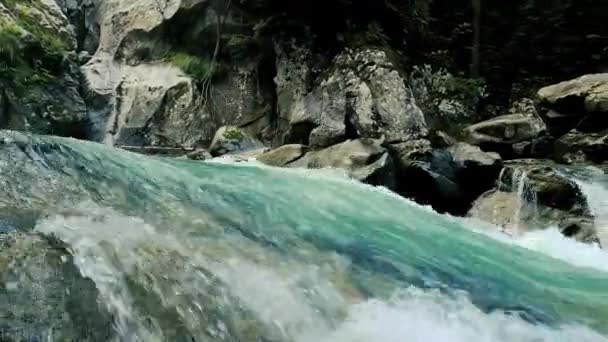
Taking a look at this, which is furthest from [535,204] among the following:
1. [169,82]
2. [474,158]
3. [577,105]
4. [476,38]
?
[169,82]

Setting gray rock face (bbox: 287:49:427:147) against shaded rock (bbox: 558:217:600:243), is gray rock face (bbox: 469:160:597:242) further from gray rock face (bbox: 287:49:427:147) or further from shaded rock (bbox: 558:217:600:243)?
gray rock face (bbox: 287:49:427:147)

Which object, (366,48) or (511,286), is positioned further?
(366,48)

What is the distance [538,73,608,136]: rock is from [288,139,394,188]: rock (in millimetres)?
3863

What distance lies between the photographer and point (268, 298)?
2.95 m

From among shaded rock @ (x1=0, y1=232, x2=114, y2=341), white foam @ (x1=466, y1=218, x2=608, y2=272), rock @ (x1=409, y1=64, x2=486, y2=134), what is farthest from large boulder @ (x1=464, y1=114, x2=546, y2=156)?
shaded rock @ (x1=0, y1=232, x2=114, y2=341)

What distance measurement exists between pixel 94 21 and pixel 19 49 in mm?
3973

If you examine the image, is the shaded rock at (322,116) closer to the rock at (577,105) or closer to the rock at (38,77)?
the rock at (577,105)

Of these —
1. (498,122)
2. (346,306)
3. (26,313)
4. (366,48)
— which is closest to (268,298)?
(346,306)

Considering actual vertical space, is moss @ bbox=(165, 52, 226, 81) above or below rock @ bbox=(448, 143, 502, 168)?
above

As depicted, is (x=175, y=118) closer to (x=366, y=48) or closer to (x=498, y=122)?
(x=366, y=48)

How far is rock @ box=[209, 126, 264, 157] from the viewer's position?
36.3ft

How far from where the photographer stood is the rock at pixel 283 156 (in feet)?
29.8

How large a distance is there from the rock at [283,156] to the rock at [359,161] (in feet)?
0.56

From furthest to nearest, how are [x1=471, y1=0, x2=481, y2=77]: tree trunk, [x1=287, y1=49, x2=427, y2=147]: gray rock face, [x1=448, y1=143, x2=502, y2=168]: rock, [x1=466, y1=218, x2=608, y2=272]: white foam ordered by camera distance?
[x1=471, y1=0, x2=481, y2=77]: tree trunk
[x1=287, y1=49, x2=427, y2=147]: gray rock face
[x1=448, y1=143, x2=502, y2=168]: rock
[x1=466, y1=218, x2=608, y2=272]: white foam
